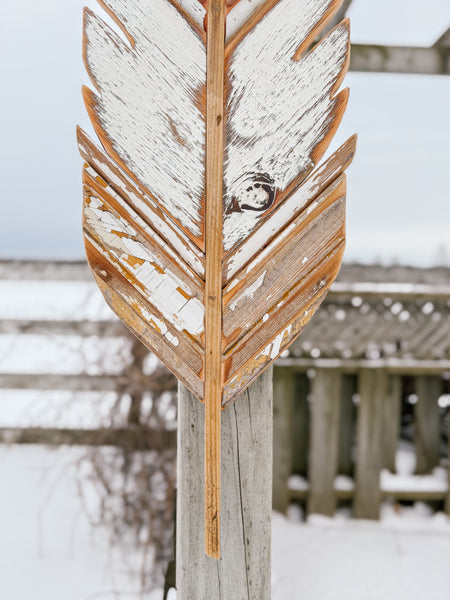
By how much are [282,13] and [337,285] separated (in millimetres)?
1891

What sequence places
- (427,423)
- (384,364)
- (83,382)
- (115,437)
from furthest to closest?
(427,423) < (384,364) < (83,382) < (115,437)

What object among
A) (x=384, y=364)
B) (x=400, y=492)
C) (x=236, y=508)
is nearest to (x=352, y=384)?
(x=384, y=364)

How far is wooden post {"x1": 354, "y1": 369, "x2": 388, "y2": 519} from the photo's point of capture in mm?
2430

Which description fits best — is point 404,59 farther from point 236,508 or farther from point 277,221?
point 236,508

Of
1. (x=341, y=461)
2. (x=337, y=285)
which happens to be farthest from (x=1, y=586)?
(x=337, y=285)

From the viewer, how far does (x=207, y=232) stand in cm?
61

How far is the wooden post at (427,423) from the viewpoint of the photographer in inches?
97.9

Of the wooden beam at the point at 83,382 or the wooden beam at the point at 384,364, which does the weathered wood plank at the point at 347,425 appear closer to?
the wooden beam at the point at 384,364

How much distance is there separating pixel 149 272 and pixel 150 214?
8 cm

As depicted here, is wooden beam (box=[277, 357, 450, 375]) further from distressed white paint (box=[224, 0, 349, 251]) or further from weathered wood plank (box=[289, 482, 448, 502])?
distressed white paint (box=[224, 0, 349, 251])

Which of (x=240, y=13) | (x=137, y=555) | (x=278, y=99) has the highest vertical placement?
(x=240, y=13)

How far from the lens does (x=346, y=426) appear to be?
2562 millimetres

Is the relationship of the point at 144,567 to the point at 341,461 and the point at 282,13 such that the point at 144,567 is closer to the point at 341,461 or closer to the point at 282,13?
the point at 341,461

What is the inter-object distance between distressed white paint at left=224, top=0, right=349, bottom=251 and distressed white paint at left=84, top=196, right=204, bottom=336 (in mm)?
98
